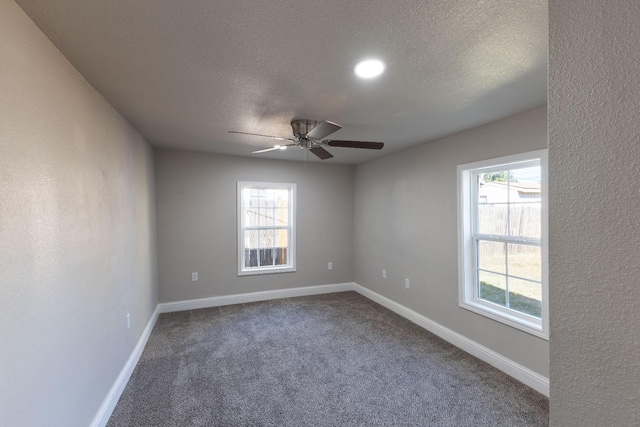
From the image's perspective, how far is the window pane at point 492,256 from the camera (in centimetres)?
285

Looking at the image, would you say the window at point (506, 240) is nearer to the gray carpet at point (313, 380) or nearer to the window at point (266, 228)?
the gray carpet at point (313, 380)

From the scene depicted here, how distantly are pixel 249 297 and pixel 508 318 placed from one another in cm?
344

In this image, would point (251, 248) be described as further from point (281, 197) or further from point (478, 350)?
point (478, 350)

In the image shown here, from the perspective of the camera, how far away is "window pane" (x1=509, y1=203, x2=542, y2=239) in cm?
253

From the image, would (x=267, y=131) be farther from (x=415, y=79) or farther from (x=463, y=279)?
(x=463, y=279)

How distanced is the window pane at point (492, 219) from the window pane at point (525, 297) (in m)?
0.49

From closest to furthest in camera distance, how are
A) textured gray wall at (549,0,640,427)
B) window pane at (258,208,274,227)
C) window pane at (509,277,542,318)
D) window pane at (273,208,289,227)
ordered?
textured gray wall at (549,0,640,427) < window pane at (509,277,542,318) < window pane at (258,208,274,227) < window pane at (273,208,289,227)

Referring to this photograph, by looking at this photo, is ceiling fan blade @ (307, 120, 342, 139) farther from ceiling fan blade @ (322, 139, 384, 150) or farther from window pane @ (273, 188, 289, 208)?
window pane @ (273, 188, 289, 208)

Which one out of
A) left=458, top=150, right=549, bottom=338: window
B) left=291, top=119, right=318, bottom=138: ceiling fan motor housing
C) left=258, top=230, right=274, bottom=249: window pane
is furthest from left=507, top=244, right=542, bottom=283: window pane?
left=258, top=230, right=274, bottom=249: window pane

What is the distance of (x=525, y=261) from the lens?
2.65 m

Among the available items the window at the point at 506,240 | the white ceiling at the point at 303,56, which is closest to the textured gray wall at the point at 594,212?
the white ceiling at the point at 303,56

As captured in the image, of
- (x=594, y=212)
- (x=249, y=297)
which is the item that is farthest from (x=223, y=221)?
(x=594, y=212)

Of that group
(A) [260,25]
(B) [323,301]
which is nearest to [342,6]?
(A) [260,25]

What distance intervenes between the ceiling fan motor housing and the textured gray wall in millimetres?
2126
